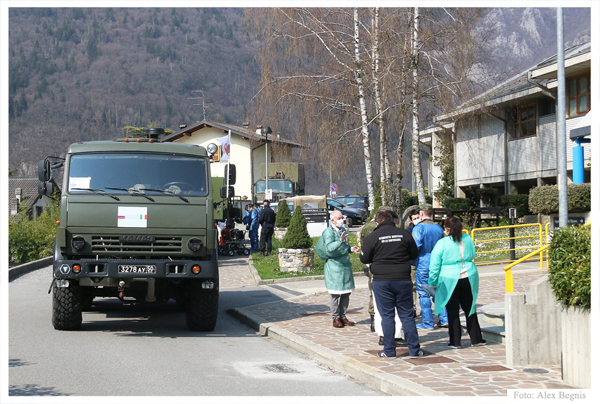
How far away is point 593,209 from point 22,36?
193 m

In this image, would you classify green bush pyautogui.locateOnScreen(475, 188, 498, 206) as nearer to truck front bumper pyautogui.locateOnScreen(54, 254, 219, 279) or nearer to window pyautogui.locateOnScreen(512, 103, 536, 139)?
window pyautogui.locateOnScreen(512, 103, 536, 139)

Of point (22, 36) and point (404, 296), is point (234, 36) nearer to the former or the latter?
point (22, 36)

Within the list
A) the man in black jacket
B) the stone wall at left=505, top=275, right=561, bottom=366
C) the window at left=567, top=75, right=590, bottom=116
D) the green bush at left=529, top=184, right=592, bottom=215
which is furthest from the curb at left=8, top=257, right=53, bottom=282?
the window at left=567, top=75, right=590, bottom=116

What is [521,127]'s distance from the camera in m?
29.0

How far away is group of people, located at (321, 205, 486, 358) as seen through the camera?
26.6ft

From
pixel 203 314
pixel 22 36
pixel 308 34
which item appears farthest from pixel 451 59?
pixel 22 36

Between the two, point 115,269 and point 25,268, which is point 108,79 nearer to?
point 25,268

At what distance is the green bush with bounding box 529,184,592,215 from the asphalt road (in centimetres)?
1468

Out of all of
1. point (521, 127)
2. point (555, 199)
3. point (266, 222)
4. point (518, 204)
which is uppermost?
point (521, 127)

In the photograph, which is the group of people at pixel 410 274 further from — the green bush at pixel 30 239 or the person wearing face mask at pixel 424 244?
the green bush at pixel 30 239

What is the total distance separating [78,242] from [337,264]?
157 inches

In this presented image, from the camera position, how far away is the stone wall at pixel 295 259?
18.0 meters

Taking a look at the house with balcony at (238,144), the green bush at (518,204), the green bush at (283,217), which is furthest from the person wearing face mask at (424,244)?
the house with balcony at (238,144)

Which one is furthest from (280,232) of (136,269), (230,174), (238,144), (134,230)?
(238,144)
